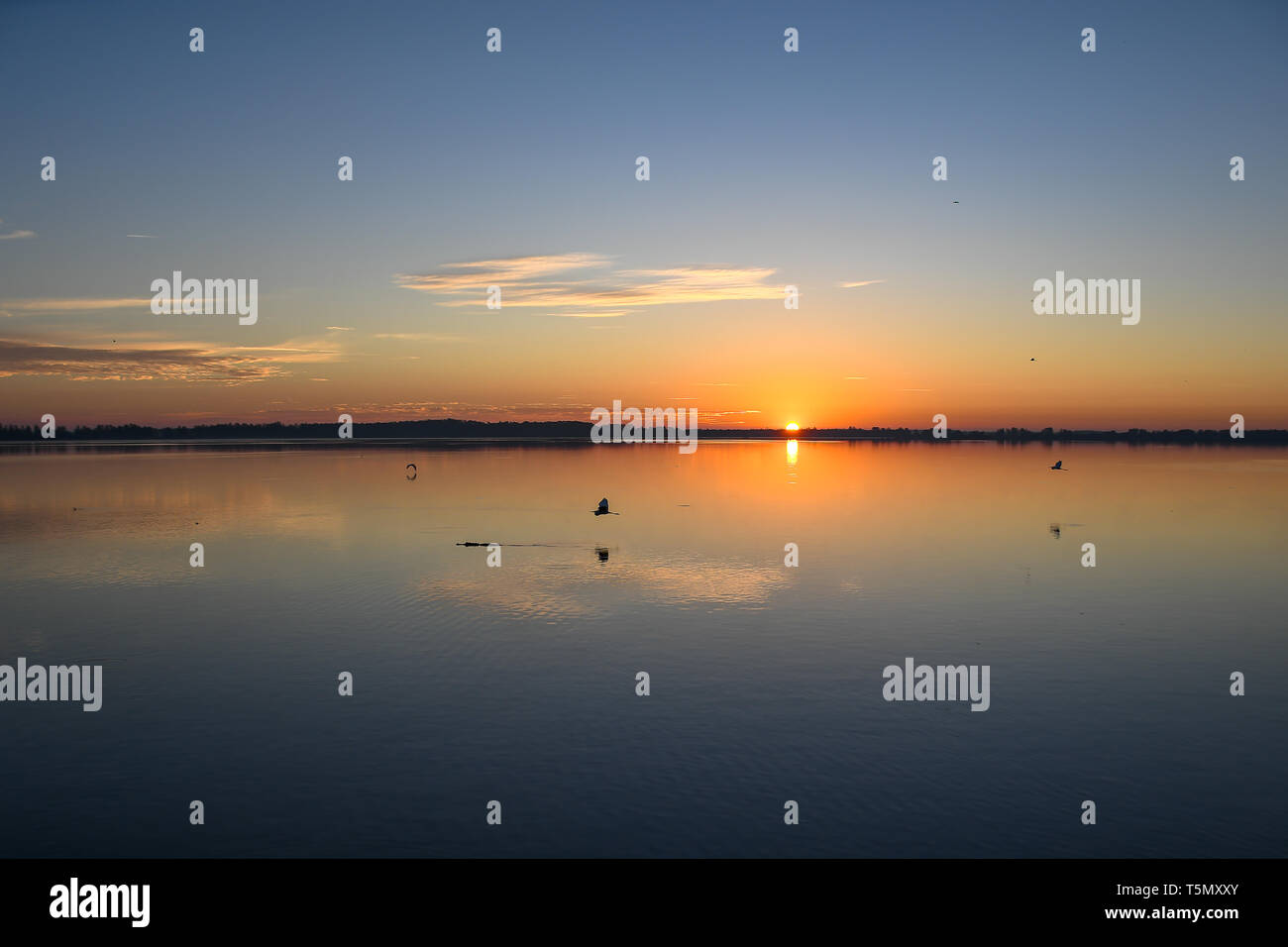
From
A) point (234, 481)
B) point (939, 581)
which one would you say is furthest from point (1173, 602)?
point (234, 481)

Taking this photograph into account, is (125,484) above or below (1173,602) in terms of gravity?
above

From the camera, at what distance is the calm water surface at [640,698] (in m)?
15.6

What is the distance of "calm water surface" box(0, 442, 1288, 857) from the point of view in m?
15.6

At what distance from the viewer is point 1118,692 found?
23219 mm

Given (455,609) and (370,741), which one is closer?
(370,741)

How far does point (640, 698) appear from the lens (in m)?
22.5

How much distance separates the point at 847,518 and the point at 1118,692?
1566 inches

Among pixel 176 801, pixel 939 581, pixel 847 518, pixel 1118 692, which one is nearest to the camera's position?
pixel 176 801

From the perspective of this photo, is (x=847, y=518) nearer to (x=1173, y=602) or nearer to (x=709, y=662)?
(x=1173, y=602)

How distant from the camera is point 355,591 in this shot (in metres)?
36.1

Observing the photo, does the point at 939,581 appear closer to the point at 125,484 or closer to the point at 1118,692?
the point at 1118,692
